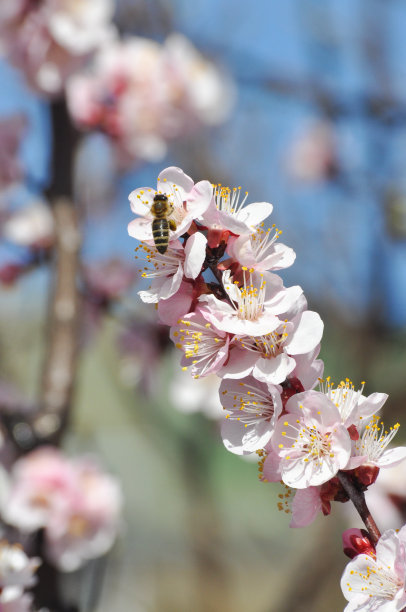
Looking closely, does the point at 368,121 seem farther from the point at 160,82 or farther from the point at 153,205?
the point at 153,205

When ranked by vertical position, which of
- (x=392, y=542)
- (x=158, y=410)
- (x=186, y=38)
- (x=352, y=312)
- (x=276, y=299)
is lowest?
(x=158, y=410)

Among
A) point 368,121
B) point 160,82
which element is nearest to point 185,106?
point 160,82

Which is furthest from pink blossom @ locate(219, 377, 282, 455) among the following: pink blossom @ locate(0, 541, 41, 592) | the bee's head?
pink blossom @ locate(0, 541, 41, 592)

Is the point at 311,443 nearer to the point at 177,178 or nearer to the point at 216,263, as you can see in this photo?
the point at 216,263

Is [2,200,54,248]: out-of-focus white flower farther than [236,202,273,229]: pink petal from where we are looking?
Yes

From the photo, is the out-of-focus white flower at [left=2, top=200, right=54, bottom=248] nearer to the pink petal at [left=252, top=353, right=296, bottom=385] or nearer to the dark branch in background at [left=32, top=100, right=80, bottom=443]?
the dark branch in background at [left=32, top=100, right=80, bottom=443]

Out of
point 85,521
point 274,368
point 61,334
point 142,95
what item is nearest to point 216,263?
point 274,368
